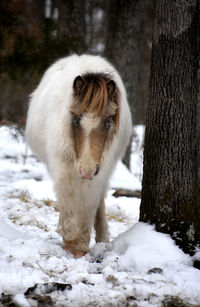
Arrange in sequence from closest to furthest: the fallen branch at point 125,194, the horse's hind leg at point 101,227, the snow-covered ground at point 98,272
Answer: the snow-covered ground at point 98,272, the horse's hind leg at point 101,227, the fallen branch at point 125,194

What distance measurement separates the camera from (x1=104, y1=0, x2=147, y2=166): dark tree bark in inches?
350

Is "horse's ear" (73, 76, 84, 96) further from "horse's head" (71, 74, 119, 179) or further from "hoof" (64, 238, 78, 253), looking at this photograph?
"hoof" (64, 238, 78, 253)

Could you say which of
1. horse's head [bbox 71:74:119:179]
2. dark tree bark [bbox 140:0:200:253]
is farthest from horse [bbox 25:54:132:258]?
dark tree bark [bbox 140:0:200:253]

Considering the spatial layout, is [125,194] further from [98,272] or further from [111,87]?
[98,272]

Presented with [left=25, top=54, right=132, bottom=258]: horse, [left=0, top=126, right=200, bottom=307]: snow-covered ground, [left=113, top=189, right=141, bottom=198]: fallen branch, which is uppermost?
[left=25, top=54, right=132, bottom=258]: horse

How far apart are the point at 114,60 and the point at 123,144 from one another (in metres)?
4.61

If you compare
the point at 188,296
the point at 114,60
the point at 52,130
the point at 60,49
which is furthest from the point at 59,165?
the point at 114,60

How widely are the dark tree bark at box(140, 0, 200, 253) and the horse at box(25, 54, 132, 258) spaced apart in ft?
1.77

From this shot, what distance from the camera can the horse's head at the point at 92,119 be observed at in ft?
11.2

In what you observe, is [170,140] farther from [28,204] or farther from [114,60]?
[114,60]

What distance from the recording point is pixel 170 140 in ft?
11.7

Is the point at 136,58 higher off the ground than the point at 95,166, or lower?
higher

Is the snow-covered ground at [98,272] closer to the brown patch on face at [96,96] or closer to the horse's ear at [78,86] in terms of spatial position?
the brown patch on face at [96,96]

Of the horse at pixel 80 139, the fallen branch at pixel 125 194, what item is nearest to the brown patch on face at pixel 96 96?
the horse at pixel 80 139
